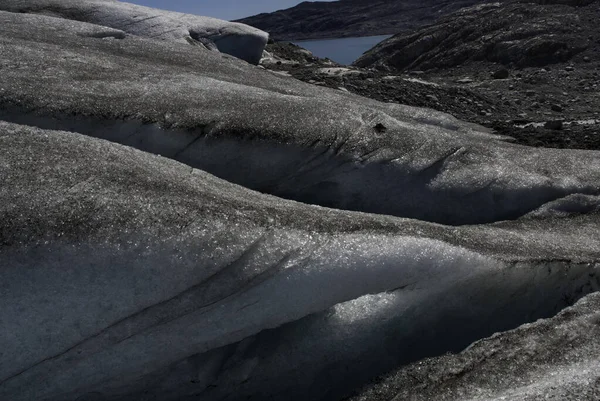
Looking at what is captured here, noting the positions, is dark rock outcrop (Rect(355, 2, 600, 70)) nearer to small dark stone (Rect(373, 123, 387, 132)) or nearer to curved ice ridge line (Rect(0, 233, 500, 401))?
small dark stone (Rect(373, 123, 387, 132))

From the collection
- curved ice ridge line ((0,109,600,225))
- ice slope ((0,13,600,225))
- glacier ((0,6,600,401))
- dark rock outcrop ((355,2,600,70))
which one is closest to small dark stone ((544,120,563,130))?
ice slope ((0,13,600,225))

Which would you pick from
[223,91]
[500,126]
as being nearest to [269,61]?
[500,126]

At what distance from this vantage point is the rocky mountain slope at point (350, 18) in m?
109

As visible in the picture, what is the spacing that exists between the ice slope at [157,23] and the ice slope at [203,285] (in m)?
11.6

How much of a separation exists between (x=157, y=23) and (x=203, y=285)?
46.8ft

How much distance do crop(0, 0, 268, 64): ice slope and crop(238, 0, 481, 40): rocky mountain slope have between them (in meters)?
87.5

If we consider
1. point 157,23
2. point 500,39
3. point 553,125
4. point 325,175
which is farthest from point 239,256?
point 500,39

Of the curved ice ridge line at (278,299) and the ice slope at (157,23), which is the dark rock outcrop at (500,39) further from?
the curved ice ridge line at (278,299)

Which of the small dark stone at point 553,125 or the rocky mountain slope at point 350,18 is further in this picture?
the rocky mountain slope at point 350,18

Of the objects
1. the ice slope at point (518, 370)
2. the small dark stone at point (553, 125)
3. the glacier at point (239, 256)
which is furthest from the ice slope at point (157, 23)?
the ice slope at point (518, 370)

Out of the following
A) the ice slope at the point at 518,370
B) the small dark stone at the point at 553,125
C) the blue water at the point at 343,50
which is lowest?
the blue water at the point at 343,50

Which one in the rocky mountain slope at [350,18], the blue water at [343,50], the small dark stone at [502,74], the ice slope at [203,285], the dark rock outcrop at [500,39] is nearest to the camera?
the ice slope at [203,285]

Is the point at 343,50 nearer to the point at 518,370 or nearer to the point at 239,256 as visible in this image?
the point at 239,256

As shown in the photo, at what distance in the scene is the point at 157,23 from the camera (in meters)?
16.9
